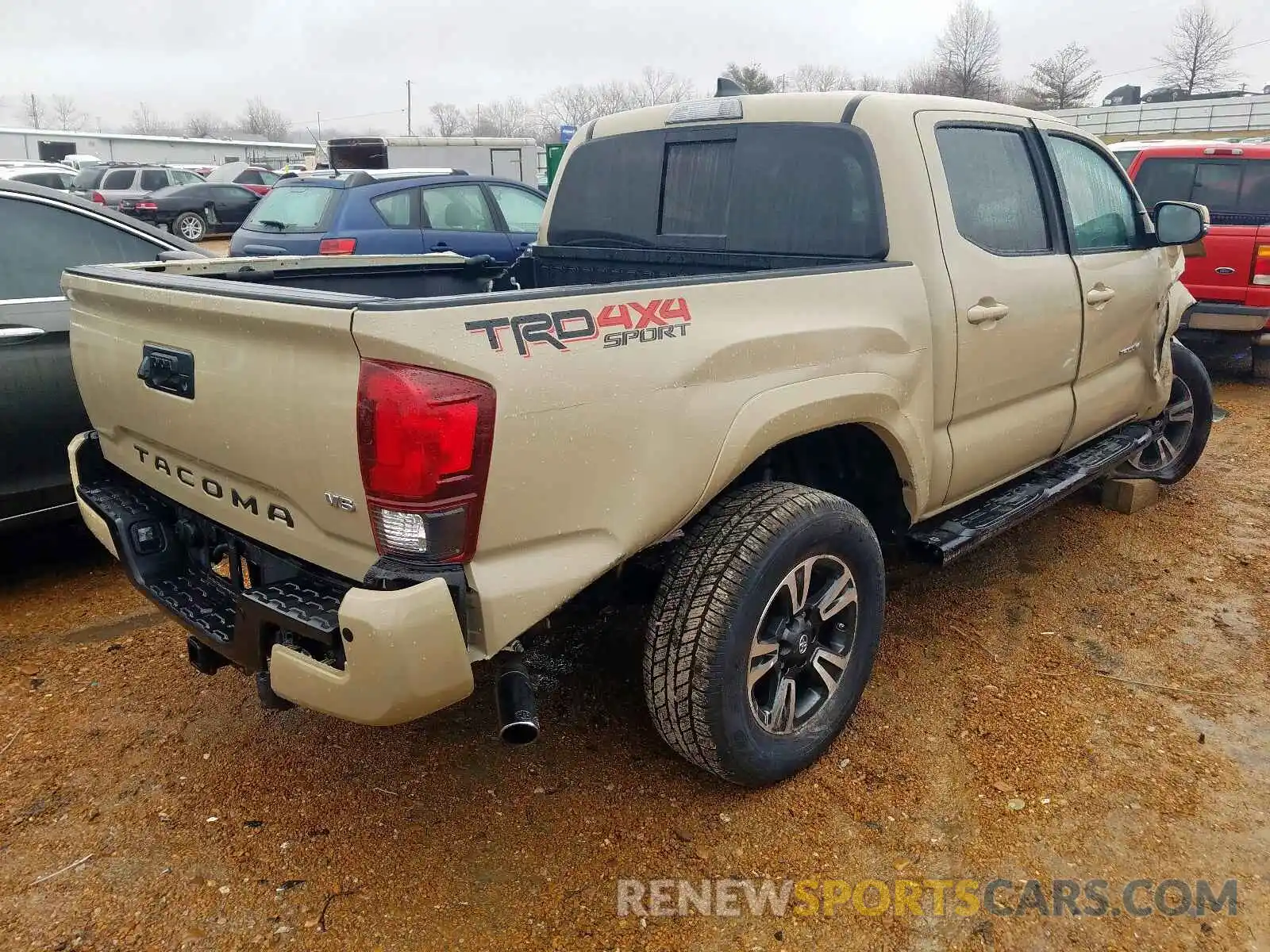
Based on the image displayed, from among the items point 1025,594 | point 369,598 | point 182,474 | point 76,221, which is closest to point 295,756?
point 182,474

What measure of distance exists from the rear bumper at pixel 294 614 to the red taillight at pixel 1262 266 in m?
7.59

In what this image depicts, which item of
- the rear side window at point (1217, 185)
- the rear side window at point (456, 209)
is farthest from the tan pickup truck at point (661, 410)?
the rear side window at point (456, 209)

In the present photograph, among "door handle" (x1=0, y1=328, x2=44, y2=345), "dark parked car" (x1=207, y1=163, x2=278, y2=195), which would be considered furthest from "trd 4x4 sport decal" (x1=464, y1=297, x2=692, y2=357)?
"dark parked car" (x1=207, y1=163, x2=278, y2=195)

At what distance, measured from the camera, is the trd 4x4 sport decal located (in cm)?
197

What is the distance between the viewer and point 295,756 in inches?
115

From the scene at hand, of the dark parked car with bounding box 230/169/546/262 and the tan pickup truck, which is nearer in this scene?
the tan pickup truck

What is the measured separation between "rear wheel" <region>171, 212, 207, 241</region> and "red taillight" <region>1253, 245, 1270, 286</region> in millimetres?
21688

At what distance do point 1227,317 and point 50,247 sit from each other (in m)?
7.93

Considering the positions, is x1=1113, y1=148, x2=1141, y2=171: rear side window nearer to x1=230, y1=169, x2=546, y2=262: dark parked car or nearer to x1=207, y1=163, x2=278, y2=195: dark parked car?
x1=230, y1=169, x2=546, y2=262: dark parked car

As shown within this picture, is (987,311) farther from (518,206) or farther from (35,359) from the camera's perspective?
(518,206)

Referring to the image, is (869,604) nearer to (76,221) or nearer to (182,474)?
(182,474)

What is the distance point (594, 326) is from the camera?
6.93 feet

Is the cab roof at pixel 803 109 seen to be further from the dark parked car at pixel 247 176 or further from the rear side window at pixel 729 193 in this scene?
the dark parked car at pixel 247 176
